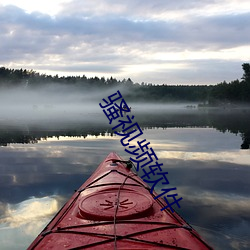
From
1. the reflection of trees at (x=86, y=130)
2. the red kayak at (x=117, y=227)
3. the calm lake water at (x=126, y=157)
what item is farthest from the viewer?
the reflection of trees at (x=86, y=130)

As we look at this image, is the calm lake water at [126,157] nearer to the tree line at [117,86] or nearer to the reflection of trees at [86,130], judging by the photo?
the reflection of trees at [86,130]

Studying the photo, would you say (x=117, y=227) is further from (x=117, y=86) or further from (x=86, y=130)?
(x=117, y=86)

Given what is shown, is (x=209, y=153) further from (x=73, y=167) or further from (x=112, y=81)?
(x=112, y=81)

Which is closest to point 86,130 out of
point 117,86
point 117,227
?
point 117,227

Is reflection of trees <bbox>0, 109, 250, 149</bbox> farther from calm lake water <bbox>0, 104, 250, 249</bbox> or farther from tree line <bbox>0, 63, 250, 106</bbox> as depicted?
tree line <bbox>0, 63, 250, 106</bbox>

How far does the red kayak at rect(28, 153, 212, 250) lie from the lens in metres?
4.31

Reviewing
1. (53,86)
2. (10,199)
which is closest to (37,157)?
(10,199)

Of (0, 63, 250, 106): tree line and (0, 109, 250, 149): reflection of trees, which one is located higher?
(0, 63, 250, 106): tree line

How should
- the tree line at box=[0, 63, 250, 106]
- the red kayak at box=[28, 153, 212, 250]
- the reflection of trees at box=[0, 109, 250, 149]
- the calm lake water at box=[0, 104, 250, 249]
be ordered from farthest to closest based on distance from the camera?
1. the tree line at box=[0, 63, 250, 106]
2. the reflection of trees at box=[0, 109, 250, 149]
3. the calm lake water at box=[0, 104, 250, 249]
4. the red kayak at box=[28, 153, 212, 250]

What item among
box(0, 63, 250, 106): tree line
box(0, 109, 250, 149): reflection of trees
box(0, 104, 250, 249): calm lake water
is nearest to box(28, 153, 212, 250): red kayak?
box(0, 104, 250, 249): calm lake water

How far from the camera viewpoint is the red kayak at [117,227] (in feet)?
14.1

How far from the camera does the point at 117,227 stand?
472cm

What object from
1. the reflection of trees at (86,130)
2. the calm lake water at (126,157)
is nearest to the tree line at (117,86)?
the reflection of trees at (86,130)

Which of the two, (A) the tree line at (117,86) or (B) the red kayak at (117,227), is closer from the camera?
(B) the red kayak at (117,227)
